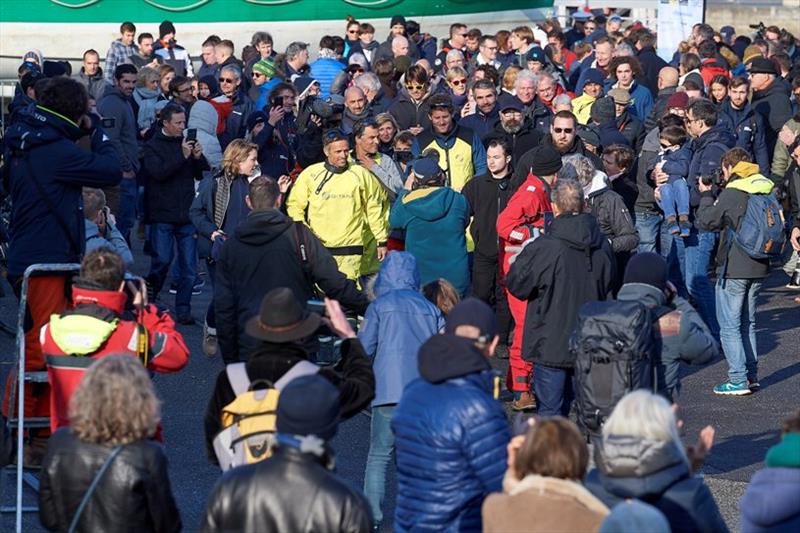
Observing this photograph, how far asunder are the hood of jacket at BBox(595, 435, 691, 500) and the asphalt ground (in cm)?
318

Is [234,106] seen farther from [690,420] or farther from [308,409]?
[308,409]

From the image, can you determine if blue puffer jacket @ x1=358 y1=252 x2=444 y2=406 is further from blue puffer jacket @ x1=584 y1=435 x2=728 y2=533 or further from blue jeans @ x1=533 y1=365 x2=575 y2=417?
blue puffer jacket @ x1=584 y1=435 x2=728 y2=533

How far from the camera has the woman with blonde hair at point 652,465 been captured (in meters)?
5.16

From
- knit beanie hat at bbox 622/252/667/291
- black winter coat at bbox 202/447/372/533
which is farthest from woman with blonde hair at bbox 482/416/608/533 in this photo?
knit beanie hat at bbox 622/252/667/291

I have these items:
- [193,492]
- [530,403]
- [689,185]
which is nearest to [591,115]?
[689,185]

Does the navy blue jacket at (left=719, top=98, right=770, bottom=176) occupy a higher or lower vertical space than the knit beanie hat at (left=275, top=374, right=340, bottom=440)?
higher

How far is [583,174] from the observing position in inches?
411

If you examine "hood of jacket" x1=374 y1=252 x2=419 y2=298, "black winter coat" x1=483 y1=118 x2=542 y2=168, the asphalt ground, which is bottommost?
the asphalt ground

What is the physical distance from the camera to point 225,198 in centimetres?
1116

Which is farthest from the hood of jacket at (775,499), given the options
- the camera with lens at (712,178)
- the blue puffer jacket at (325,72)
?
the blue puffer jacket at (325,72)

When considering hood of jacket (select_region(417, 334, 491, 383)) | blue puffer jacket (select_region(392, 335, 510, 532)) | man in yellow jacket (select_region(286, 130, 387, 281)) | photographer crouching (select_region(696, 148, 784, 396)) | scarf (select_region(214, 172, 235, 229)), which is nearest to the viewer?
blue puffer jacket (select_region(392, 335, 510, 532))

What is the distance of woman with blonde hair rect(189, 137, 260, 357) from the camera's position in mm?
10898

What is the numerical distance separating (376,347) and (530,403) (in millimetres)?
2964

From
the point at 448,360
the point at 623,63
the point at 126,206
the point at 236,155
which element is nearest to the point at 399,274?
the point at 448,360
